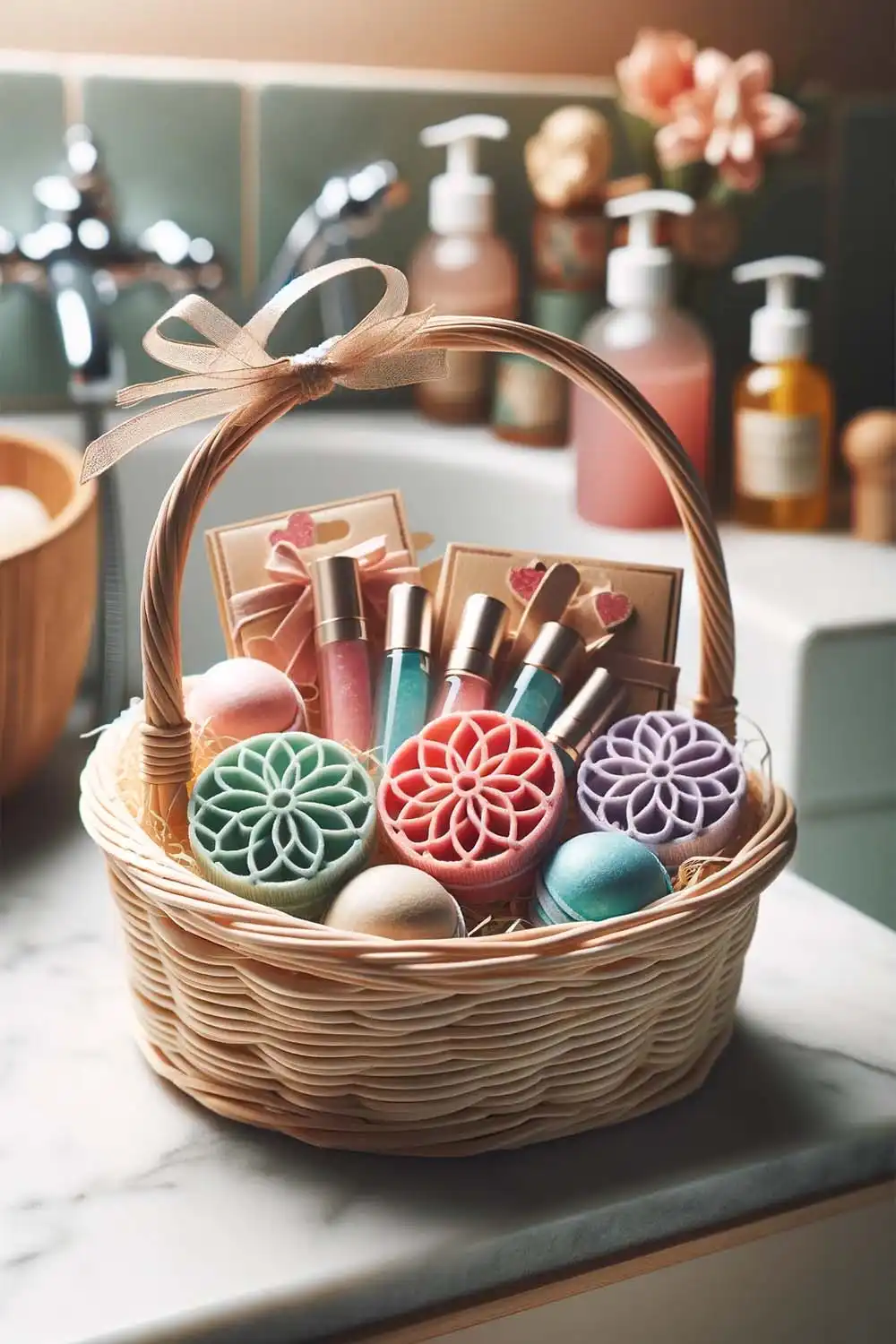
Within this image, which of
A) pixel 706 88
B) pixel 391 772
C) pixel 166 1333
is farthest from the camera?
pixel 706 88

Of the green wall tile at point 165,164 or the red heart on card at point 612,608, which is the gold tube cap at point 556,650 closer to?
the red heart on card at point 612,608

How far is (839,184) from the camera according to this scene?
3.84 ft

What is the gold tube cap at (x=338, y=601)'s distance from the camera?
0.56 meters

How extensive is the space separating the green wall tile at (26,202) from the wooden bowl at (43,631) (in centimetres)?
37

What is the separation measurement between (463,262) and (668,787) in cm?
66

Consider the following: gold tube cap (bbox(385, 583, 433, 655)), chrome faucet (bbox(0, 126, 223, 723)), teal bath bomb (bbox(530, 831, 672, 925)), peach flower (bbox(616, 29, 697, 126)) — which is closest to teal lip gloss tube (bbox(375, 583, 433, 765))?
gold tube cap (bbox(385, 583, 433, 655))

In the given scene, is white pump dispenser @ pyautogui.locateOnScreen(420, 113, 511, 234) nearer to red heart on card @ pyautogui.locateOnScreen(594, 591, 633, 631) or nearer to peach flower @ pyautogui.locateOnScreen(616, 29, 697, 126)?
peach flower @ pyautogui.locateOnScreen(616, 29, 697, 126)

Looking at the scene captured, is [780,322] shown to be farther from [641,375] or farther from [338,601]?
[338,601]

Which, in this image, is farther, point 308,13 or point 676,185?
point 308,13

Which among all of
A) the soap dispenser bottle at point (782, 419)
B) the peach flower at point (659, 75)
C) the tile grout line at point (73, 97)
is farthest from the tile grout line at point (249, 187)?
the soap dispenser bottle at point (782, 419)

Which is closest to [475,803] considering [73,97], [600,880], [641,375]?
[600,880]

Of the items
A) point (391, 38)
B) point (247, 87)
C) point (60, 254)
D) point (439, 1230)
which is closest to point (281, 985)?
point (439, 1230)

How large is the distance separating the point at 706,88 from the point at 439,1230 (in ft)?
2.70

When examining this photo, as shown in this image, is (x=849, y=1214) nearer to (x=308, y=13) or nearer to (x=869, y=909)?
(x=869, y=909)
